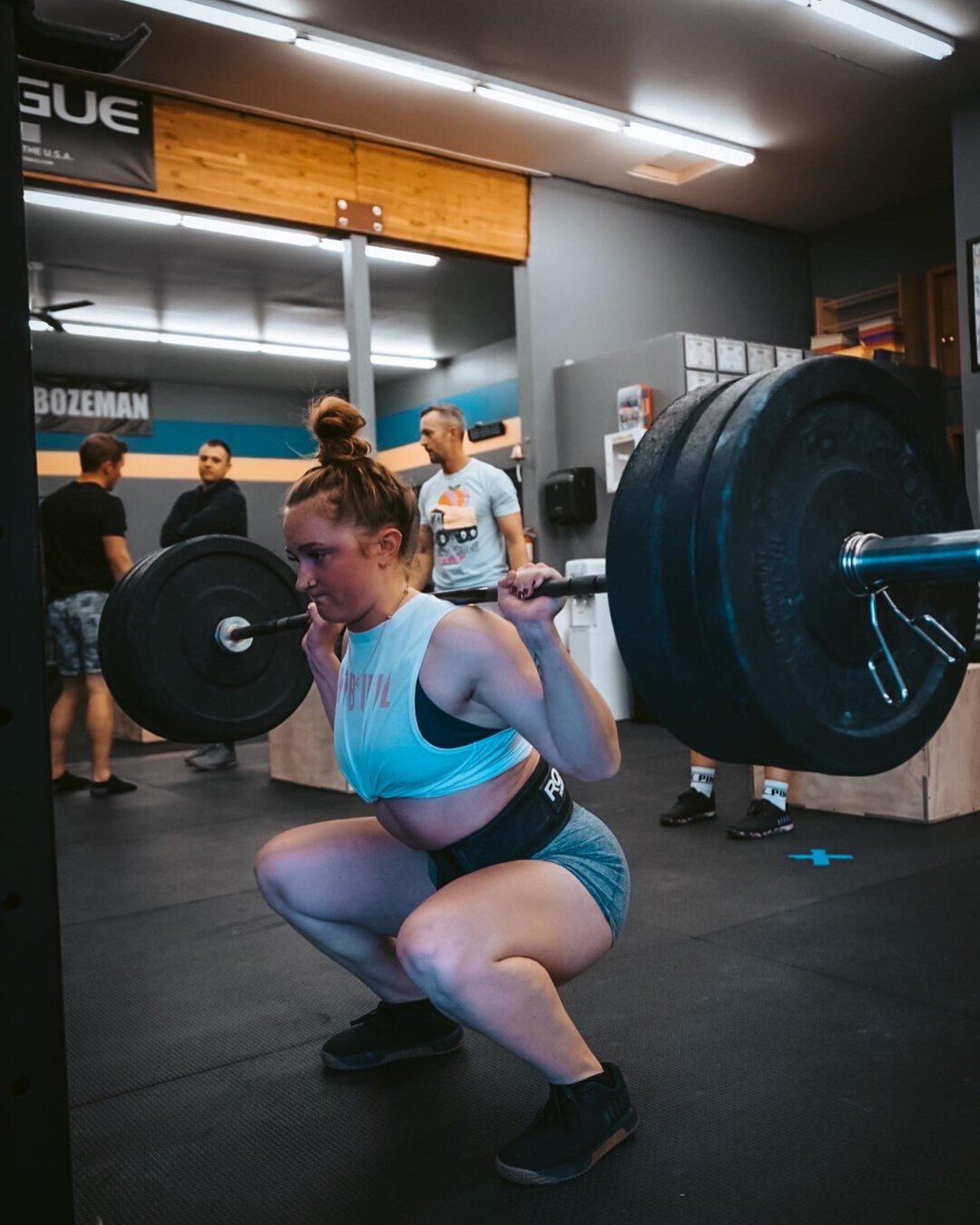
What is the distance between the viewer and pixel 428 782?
1357 mm

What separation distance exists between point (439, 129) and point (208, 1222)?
4909mm

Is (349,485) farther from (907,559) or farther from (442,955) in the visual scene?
(907,559)

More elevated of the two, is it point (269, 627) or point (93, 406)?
point (93, 406)

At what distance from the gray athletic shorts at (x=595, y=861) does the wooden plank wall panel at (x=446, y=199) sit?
14.5 ft

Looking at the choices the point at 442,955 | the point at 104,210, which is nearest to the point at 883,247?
the point at 104,210

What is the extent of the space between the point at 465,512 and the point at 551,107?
94.2 inches

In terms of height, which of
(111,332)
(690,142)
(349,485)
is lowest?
(349,485)

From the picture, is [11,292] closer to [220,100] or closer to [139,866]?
→ [139,866]

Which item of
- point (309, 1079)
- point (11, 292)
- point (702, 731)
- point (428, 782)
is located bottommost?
point (309, 1079)

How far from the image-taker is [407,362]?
1052 cm

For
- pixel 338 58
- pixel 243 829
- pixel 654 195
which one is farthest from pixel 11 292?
pixel 654 195

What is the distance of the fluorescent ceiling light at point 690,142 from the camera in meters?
5.16

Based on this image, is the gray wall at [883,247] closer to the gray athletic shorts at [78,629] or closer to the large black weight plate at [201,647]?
the gray athletic shorts at [78,629]

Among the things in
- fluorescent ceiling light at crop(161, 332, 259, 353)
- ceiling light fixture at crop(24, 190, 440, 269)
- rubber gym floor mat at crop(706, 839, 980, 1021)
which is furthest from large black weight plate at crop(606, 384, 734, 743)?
fluorescent ceiling light at crop(161, 332, 259, 353)
